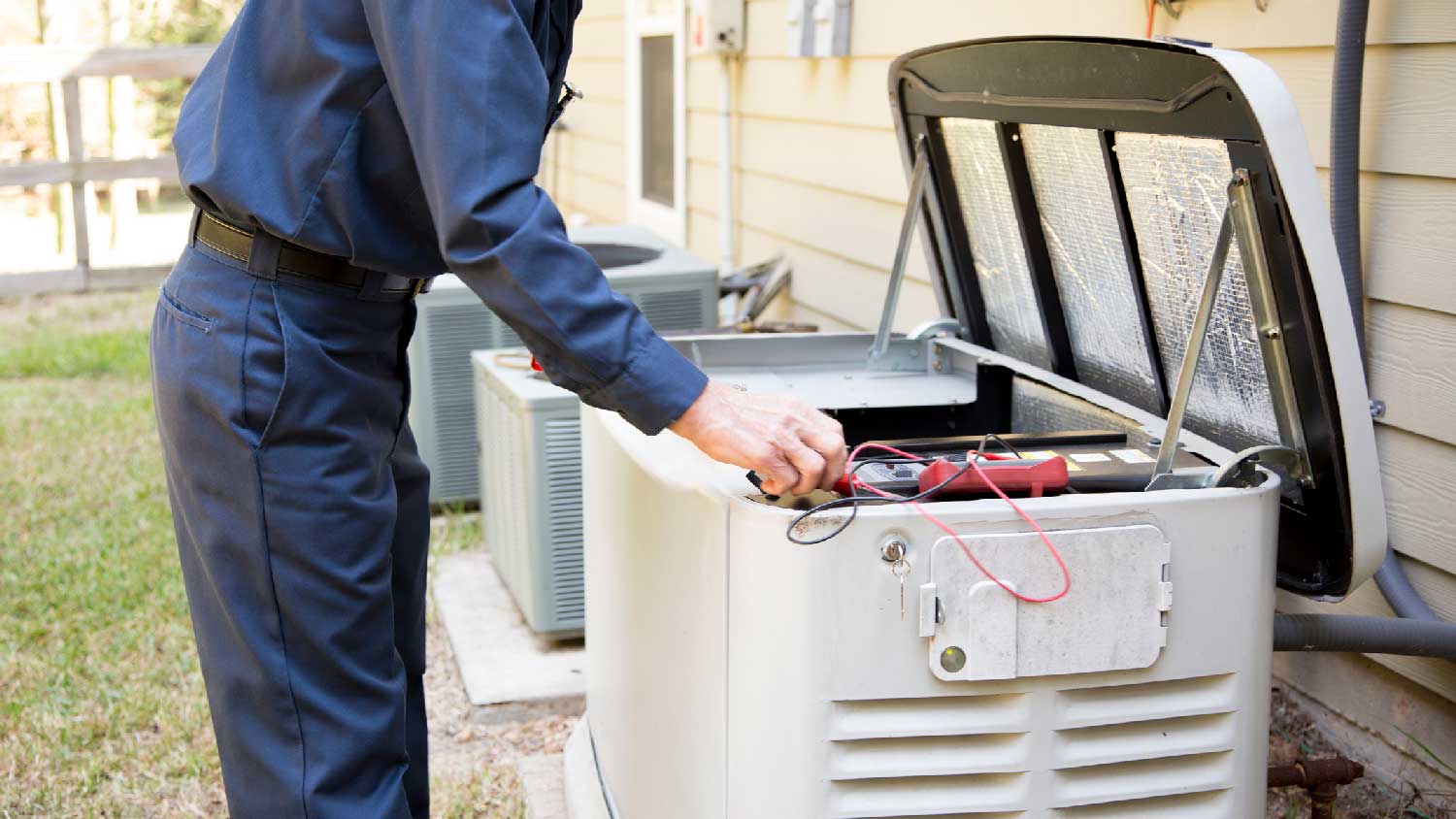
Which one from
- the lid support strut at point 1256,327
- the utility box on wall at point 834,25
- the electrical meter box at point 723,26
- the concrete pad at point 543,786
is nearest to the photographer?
the lid support strut at point 1256,327

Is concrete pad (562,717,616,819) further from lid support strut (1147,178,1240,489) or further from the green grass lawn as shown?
lid support strut (1147,178,1240,489)

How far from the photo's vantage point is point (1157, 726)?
1662 millimetres

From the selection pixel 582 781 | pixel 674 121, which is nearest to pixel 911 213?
pixel 582 781

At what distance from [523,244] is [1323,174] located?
1471 mm

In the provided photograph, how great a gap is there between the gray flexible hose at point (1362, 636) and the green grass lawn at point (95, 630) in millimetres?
1618

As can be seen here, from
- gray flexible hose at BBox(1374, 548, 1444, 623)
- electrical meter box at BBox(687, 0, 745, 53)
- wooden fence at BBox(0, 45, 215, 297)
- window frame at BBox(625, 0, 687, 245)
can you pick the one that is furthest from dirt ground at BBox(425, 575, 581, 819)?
wooden fence at BBox(0, 45, 215, 297)

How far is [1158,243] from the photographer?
2004mm

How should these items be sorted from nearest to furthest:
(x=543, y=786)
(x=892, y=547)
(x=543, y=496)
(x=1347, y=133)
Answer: (x=892, y=547) → (x=1347, y=133) → (x=543, y=786) → (x=543, y=496)

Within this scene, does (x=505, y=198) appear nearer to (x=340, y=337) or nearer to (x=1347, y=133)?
(x=340, y=337)

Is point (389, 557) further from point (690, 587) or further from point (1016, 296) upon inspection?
point (1016, 296)

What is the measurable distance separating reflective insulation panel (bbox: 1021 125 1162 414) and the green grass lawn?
58.5 inches

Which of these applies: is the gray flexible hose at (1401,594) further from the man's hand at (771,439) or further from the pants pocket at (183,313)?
the pants pocket at (183,313)

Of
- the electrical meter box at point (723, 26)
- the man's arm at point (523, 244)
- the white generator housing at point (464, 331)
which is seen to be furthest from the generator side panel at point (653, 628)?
the electrical meter box at point (723, 26)

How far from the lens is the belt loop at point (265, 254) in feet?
5.95
